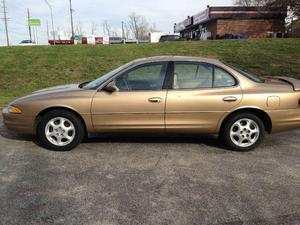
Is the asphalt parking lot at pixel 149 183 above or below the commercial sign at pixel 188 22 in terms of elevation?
below

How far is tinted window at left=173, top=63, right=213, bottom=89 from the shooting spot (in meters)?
5.45

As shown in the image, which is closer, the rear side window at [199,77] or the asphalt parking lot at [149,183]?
the asphalt parking lot at [149,183]

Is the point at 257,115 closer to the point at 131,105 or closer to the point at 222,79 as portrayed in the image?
the point at 222,79

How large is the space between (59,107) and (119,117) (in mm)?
946

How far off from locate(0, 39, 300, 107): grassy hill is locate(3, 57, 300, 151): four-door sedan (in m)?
5.92

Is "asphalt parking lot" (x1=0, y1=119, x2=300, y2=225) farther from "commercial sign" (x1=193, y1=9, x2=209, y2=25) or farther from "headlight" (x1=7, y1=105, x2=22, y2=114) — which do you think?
"commercial sign" (x1=193, y1=9, x2=209, y2=25)

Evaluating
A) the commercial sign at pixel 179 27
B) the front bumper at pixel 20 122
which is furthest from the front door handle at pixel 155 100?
the commercial sign at pixel 179 27

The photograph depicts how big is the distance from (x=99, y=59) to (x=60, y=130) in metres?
11.2

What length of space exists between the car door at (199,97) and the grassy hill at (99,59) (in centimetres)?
700

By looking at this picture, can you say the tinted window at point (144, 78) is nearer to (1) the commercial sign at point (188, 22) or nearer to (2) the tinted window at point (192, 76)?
Result: (2) the tinted window at point (192, 76)

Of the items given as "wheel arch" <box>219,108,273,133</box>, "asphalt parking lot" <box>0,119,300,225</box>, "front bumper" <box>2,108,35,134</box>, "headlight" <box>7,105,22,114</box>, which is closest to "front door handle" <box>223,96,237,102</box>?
"wheel arch" <box>219,108,273,133</box>

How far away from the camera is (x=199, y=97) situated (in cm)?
536

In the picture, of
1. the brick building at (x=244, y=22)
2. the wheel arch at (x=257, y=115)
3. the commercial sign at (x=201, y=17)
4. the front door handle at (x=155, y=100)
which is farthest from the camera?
the commercial sign at (x=201, y=17)

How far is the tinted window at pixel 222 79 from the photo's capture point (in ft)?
17.9
